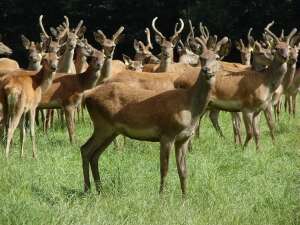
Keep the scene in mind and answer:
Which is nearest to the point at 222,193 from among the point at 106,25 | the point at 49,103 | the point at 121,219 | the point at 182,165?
the point at 182,165

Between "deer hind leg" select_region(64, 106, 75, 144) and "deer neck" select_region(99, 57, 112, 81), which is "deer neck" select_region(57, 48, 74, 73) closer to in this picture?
"deer neck" select_region(99, 57, 112, 81)

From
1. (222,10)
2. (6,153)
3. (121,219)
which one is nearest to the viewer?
(121,219)

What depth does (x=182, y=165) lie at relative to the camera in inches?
303

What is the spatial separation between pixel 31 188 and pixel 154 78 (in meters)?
3.83

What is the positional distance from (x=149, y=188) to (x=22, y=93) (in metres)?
3.07

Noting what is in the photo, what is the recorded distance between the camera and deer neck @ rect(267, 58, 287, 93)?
11.3m

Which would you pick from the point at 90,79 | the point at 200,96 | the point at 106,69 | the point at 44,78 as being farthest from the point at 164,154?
the point at 106,69

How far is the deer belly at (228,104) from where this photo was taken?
1098 cm

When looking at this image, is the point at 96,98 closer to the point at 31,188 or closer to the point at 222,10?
the point at 31,188

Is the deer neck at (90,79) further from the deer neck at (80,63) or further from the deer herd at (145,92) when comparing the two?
the deer neck at (80,63)

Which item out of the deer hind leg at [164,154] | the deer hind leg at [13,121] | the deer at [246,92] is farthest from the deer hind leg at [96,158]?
the deer at [246,92]

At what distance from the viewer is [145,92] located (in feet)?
25.9

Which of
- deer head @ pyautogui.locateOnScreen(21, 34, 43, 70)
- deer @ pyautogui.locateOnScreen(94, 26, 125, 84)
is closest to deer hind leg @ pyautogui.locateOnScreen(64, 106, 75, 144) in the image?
deer @ pyautogui.locateOnScreen(94, 26, 125, 84)

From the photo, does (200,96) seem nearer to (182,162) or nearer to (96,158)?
(182,162)
